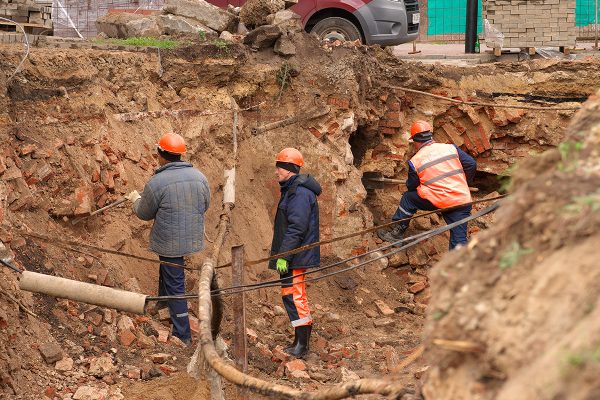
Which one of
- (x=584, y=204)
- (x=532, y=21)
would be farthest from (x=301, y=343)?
(x=532, y=21)

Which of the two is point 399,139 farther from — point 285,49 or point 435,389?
point 435,389

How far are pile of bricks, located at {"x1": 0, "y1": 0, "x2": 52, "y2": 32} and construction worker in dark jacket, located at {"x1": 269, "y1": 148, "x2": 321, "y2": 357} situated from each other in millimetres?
4327

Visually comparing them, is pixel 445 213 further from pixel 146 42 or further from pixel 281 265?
pixel 146 42

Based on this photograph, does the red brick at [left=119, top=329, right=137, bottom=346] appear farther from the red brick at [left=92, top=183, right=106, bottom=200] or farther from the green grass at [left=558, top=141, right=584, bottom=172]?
the green grass at [left=558, top=141, right=584, bottom=172]

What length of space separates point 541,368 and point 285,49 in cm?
865

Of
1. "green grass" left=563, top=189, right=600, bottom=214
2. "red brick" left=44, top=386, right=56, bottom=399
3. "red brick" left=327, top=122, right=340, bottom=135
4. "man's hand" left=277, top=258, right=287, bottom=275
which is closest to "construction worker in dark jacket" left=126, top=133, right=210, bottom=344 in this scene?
"man's hand" left=277, top=258, right=287, bottom=275

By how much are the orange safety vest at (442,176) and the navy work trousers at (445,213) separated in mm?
112

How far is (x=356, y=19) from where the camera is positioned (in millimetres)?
14016

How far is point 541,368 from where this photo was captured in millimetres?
2975

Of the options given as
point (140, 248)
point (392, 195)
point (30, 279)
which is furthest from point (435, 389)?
point (392, 195)

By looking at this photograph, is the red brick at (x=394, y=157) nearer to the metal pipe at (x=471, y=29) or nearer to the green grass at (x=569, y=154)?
the metal pipe at (x=471, y=29)

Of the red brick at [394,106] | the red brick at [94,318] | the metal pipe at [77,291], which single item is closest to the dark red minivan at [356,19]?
the red brick at [394,106]

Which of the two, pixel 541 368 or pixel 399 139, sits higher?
pixel 541 368

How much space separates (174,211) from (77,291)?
1.44 m
